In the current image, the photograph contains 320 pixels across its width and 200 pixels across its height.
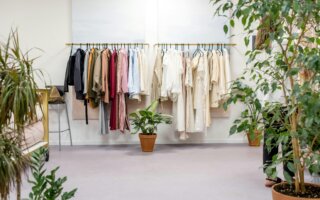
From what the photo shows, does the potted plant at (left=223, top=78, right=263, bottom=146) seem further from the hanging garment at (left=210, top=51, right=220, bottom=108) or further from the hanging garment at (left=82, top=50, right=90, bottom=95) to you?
the hanging garment at (left=82, top=50, right=90, bottom=95)

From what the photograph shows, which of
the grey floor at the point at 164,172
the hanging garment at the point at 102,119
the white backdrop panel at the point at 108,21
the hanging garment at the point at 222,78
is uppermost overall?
the white backdrop panel at the point at 108,21

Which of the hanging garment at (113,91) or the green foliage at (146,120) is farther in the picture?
the hanging garment at (113,91)

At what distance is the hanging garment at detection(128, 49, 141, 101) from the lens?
564 centimetres

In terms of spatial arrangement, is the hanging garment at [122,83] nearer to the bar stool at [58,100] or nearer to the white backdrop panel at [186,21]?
the white backdrop panel at [186,21]

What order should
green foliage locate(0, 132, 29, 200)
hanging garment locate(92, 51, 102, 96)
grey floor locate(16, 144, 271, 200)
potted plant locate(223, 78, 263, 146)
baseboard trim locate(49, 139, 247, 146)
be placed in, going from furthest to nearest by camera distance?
Result: baseboard trim locate(49, 139, 247, 146), hanging garment locate(92, 51, 102, 96), grey floor locate(16, 144, 271, 200), potted plant locate(223, 78, 263, 146), green foliage locate(0, 132, 29, 200)

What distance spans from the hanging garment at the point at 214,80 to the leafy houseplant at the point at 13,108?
427cm

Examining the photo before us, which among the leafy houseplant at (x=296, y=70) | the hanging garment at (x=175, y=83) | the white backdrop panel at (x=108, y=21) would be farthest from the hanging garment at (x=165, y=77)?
the leafy houseplant at (x=296, y=70)

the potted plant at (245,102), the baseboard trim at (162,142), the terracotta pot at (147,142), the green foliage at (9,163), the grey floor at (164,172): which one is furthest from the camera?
the baseboard trim at (162,142)

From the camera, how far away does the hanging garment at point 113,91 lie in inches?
222

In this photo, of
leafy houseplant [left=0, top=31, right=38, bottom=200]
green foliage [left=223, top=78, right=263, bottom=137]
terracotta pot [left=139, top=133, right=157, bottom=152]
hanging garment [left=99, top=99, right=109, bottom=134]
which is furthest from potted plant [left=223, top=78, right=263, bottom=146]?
hanging garment [left=99, top=99, right=109, bottom=134]

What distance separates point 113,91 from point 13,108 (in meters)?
4.01

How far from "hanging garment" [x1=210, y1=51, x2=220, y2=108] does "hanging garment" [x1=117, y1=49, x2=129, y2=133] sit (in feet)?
4.40

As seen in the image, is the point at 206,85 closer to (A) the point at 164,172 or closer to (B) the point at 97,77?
(B) the point at 97,77

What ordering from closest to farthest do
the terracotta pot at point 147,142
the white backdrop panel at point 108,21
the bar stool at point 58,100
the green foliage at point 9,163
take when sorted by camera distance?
the green foliage at point 9,163
the terracotta pot at point 147,142
the bar stool at point 58,100
the white backdrop panel at point 108,21
